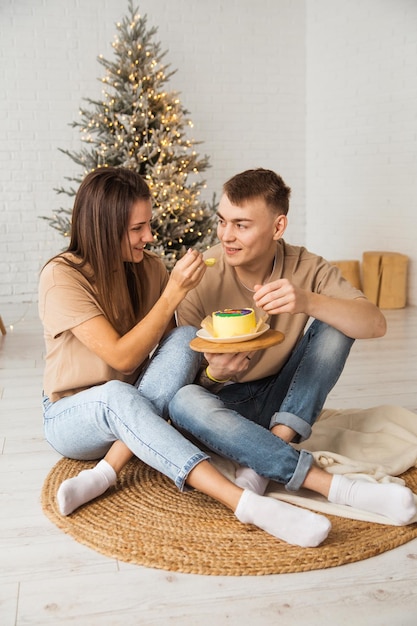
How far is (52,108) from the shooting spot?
18.5 feet

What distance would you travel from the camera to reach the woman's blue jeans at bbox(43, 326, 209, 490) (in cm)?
187

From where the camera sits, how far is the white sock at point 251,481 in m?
1.94

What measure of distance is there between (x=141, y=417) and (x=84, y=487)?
0.83 feet

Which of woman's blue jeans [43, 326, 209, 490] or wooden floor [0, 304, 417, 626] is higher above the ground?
woman's blue jeans [43, 326, 209, 490]

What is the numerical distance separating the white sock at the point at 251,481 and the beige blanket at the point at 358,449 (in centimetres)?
5

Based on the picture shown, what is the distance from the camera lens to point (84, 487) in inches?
77.2

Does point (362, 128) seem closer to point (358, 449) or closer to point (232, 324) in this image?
point (358, 449)

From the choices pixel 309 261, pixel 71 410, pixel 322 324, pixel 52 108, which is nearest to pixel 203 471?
pixel 71 410

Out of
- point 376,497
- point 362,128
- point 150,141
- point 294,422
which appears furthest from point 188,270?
point 362,128

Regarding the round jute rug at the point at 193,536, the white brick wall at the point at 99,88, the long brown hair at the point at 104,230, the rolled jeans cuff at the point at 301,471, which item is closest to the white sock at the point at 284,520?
the round jute rug at the point at 193,536

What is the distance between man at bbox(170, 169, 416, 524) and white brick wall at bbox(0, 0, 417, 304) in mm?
3167

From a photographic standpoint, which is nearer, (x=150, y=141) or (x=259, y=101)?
(x=150, y=141)

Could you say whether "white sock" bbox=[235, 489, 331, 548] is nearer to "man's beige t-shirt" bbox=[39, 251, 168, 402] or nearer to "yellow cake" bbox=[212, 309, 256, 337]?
"yellow cake" bbox=[212, 309, 256, 337]

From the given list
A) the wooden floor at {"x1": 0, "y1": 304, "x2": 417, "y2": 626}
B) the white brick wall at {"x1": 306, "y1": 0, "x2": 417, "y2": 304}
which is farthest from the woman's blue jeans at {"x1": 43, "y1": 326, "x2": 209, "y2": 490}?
the white brick wall at {"x1": 306, "y1": 0, "x2": 417, "y2": 304}
